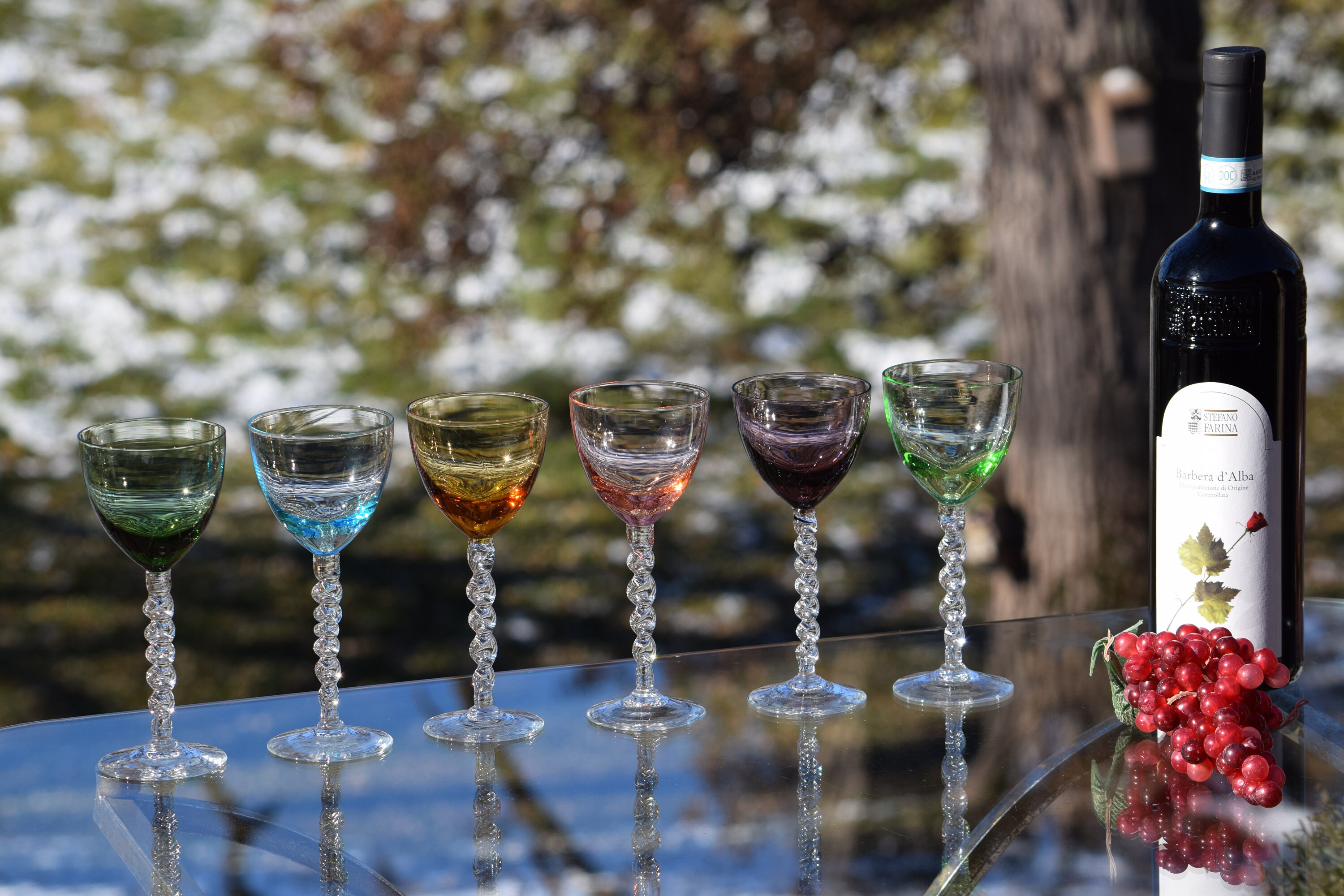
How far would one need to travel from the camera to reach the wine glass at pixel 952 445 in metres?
1.37

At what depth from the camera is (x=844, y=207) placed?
15.9 feet

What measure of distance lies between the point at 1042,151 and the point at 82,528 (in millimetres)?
3135

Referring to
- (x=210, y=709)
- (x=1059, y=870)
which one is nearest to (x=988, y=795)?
(x=1059, y=870)

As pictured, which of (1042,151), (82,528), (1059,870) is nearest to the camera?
(1059,870)

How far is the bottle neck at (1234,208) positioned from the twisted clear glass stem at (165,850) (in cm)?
98

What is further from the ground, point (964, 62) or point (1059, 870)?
point (964, 62)

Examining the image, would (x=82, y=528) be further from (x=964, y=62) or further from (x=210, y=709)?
(x=210, y=709)

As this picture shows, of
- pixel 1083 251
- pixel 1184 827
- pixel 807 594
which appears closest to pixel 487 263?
pixel 1083 251

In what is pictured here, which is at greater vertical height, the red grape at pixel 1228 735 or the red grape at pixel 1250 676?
the red grape at pixel 1250 676

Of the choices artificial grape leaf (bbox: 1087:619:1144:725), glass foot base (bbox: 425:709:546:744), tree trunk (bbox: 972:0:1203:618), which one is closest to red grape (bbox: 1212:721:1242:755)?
artificial grape leaf (bbox: 1087:619:1144:725)

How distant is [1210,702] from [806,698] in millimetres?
368

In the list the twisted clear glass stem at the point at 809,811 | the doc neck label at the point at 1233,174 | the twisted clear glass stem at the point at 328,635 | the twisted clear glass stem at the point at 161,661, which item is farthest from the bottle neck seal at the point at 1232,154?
the twisted clear glass stem at the point at 161,661

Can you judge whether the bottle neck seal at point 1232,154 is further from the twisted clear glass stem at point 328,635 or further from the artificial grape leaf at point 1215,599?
the twisted clear glass stem at point 328,635

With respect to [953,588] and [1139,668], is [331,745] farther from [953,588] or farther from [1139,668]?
[1139,668]
